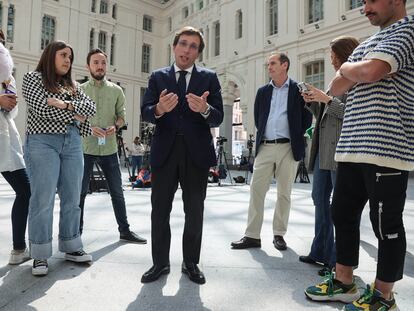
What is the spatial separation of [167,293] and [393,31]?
1888 mm

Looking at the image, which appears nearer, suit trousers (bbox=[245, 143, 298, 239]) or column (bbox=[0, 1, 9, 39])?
suit trousers (bbox=[245, 143, 298, 239])

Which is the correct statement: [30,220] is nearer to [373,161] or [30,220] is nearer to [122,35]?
[373,161]

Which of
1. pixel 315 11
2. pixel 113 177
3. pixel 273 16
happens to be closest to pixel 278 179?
pixel 113 177

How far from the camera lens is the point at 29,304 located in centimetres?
189

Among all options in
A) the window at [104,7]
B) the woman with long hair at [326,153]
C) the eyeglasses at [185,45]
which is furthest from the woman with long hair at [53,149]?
the window at [104,7]

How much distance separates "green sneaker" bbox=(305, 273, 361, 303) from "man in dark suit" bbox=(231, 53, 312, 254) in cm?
122

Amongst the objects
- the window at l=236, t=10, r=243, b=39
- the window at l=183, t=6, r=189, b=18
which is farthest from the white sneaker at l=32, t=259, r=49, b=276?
the window at l=183, t=6, r=189, b=18

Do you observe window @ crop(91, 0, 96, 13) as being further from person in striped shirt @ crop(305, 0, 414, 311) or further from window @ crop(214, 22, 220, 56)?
person in striped shirt @ crop(305, 0, 414, 311)

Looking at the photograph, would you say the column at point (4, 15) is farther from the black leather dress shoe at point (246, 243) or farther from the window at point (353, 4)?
the black leather dress shoe at point (246, 243)

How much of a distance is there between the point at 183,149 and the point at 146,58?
2906cm

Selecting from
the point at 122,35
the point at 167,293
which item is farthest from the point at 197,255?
the point at 122,35

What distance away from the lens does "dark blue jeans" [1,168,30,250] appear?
2660mm

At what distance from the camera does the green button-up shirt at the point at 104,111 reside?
3.31 meters

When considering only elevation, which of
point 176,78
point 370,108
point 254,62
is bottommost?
point 370,108
